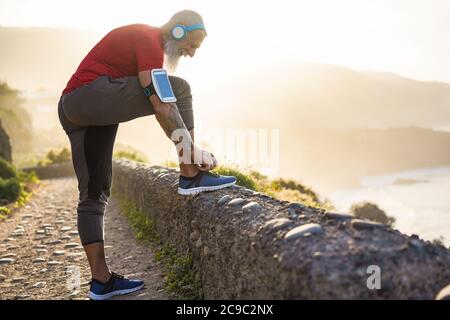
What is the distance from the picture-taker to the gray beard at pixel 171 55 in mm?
3174

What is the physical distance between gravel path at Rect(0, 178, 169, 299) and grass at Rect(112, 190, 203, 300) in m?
0.10

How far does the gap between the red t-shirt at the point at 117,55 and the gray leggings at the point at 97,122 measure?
0.08m

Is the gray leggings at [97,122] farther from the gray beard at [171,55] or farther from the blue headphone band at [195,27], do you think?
the blue headphone band at [195,27]

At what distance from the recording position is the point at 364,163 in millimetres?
72000

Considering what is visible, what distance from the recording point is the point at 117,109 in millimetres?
2926

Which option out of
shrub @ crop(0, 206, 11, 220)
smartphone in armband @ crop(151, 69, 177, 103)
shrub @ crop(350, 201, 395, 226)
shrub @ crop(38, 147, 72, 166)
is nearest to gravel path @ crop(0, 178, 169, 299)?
shrub @ crop(0, 206, 11, 220)

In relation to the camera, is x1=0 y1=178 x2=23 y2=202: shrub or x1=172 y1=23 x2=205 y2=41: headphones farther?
x1=0 y1=178 x2=23 y2=202: shrub

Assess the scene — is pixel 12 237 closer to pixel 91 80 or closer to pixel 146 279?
pixel 146 279

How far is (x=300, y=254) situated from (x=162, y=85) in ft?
4.96

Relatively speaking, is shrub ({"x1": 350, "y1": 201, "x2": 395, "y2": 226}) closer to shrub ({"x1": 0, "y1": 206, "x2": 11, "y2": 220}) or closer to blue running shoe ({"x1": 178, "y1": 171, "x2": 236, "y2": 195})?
shrub ({"x1": 0, "y1": 206, "x2": 11, "y2": 220})

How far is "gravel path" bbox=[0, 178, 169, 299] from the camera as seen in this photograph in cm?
389

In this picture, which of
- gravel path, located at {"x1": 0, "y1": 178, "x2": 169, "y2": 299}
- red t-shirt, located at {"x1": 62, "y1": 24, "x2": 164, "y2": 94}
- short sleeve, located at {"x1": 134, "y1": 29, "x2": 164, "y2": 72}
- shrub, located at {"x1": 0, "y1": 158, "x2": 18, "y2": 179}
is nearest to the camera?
short sleeve, located at {"x1": 134, "y1": 29, "x2": 164, "y2": 72}

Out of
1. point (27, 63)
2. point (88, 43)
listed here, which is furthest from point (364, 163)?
point (27, 63)
